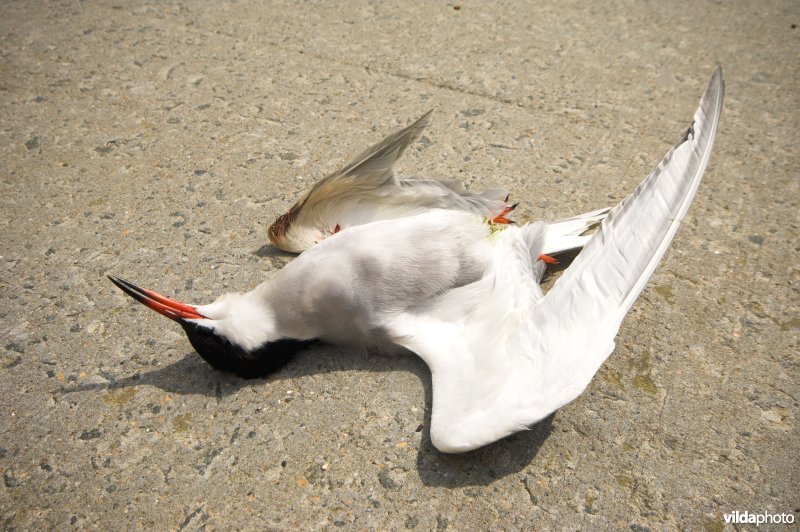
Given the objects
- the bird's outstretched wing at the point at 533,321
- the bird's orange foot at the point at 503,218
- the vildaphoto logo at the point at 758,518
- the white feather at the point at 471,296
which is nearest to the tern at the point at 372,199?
the bird's orange foot at the point at 503,218

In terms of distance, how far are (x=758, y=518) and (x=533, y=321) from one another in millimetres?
900

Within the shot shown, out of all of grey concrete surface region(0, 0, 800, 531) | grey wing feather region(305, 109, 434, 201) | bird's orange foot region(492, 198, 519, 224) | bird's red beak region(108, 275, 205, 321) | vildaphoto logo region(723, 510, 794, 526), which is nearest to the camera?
vildaphoto logo region(723, 510, 794, 526)

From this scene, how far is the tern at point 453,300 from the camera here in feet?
7.10

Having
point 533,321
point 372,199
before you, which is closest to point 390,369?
point 533,321

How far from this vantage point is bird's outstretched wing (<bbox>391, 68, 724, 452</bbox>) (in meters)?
2.02

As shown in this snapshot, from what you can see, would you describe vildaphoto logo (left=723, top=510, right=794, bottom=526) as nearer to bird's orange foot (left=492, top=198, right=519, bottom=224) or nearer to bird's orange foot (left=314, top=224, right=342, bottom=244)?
bird's orange foot (left=492, top=198, right=519, bottom=224)

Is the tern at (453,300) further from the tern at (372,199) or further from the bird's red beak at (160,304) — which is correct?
the tern at (372,199)

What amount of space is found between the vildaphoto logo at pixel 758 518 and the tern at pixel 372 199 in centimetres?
124

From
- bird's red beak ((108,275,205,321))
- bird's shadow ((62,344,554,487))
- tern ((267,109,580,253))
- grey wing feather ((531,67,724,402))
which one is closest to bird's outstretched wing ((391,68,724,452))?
grey wing feather ((531,67,724,402))

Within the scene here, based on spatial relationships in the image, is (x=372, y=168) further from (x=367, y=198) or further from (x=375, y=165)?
(x=367, y=198)

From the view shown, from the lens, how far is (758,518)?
2000 mm

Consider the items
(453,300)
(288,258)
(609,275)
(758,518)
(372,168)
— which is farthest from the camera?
(288,258)

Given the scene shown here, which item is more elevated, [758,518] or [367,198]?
[367,198]

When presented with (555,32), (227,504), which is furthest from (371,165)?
(555,32)
